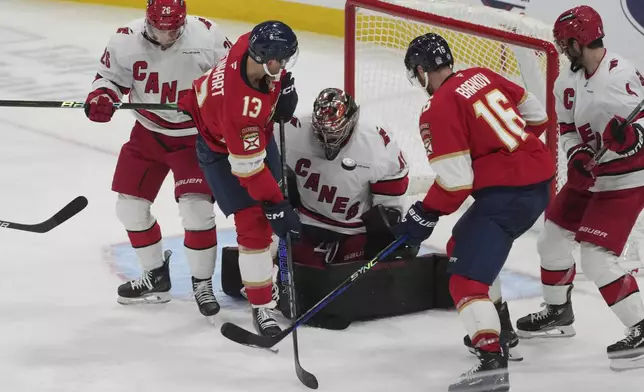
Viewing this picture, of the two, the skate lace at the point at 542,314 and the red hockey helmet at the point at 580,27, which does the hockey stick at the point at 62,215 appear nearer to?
the skate lace at the point at 542,314

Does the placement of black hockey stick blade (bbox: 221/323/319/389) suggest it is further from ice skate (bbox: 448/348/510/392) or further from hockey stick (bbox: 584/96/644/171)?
hockey stick (bbox: 584/96/644/171)

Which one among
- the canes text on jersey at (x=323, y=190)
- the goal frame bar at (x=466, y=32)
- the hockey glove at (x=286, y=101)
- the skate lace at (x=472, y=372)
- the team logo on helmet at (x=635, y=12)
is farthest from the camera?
the team logo on helmet at (x=635, y=12)

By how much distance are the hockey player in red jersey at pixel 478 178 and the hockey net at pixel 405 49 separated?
104 centimetres

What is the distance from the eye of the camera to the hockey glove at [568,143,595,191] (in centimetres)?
346

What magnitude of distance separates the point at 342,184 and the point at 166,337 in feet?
2.73

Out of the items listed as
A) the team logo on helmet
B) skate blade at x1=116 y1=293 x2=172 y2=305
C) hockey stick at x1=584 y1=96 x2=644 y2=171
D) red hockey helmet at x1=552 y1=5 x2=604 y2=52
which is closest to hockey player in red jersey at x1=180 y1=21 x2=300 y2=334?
Result: skate blade at x1=116 y1=293 x2=172 y2=305

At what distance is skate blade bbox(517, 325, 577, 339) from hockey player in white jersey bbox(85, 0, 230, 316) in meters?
1.09

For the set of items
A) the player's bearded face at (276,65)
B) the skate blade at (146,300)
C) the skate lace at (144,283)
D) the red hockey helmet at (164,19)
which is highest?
the player's bearded face at (276,65)

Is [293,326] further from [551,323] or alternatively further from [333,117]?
[551,323]

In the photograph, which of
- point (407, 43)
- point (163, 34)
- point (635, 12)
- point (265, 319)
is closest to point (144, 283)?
point (265, 319)

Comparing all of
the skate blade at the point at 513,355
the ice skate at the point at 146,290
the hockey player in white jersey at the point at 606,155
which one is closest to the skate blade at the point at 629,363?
the hockey player in white jersey at the point at 606,155

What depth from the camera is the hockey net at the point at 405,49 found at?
4.36 metres

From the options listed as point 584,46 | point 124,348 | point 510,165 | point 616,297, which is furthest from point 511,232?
point 124,348

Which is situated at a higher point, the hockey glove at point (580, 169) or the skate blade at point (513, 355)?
the hockey glove at point (580, 169)
